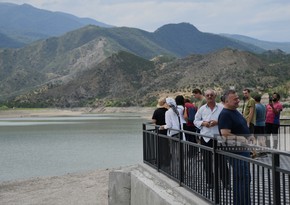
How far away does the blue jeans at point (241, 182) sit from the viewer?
532cm

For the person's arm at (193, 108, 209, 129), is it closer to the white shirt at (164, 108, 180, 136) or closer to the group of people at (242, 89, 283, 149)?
the white shirt at (164, 108, 180, 136)

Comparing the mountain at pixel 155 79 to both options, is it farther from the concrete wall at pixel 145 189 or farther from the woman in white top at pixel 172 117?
the woman in white top at pixel 172 117

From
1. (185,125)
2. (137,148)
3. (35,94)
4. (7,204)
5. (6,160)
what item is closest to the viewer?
(185,125)

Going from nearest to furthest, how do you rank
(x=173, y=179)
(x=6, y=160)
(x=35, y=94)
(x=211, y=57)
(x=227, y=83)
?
(x=173, y=179) → (x=6, y=160) → (x=227, y=83) → (x=211, y=57) → (x=35, y=94)

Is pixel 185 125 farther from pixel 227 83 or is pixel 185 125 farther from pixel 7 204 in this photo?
pixel 227 83

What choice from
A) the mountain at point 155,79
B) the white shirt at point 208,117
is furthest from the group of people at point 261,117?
the mountain at point 155,79

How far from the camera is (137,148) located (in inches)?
1398

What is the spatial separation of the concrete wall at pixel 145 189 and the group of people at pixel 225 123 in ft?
1.45

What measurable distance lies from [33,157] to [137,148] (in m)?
7.42

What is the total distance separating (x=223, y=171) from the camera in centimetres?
590

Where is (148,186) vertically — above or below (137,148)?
above

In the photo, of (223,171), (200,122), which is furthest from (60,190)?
(223,171)

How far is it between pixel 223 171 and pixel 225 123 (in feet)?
1.92

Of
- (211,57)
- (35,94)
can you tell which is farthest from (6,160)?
(35,94)
